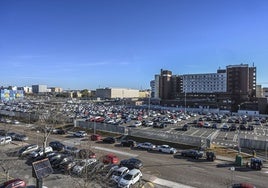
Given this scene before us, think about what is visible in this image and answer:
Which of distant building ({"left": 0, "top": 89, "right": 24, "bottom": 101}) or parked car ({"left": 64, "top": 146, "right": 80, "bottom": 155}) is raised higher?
distant building ({"left": 0, "top": 89, "right": 24, "bottom": 101})

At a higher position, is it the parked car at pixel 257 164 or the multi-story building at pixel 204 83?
the multi-story building at pixel 204 83

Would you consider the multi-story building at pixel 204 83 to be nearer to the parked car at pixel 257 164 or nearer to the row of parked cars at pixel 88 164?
the parked car at pixel 257 164

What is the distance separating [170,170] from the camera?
27578 mm

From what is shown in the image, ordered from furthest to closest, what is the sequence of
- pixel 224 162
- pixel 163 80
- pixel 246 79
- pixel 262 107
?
pixel 163 80 → pixel 246 79 → pixel 262 107 → pixel 224 162

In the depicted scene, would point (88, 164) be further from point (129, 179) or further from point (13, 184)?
point (13, 184)

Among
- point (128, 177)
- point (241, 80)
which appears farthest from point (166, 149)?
point (241, 80)

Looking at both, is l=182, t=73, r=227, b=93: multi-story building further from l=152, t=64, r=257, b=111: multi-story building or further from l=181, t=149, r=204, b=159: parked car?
l=181, t=149, r=204, b=159: parked car

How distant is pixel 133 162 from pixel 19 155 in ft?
54.3

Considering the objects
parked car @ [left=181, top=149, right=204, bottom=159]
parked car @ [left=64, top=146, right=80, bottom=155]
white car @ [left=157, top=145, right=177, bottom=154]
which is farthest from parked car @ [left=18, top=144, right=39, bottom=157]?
parked car @ [left=181, top=149, right=204, bottom=159]

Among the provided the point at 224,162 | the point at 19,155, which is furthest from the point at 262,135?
the point at 19,155

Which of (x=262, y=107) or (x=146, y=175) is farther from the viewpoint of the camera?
(x=262, y=107)

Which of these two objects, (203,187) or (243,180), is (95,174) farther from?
(243,180)

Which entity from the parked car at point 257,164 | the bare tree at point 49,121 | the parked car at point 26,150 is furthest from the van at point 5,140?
the parked car at point 257,164

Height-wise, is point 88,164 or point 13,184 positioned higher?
point 88,164
